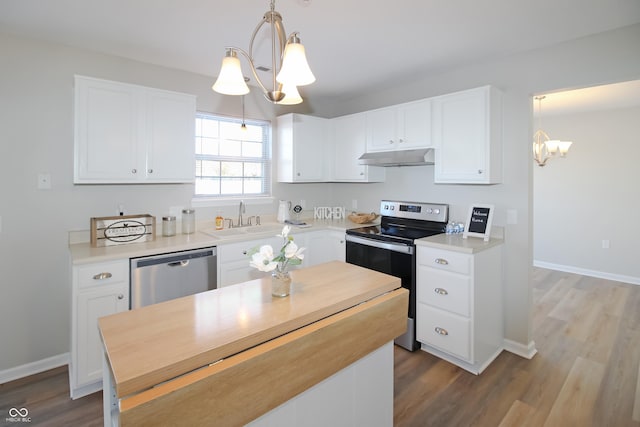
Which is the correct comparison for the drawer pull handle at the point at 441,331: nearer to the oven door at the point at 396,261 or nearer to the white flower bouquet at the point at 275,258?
the oven door at the point at 396,261

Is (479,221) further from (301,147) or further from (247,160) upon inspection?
(247,160)

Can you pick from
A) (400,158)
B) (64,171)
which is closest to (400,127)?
(400,158)

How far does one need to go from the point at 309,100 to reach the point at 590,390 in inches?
156

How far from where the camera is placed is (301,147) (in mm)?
3885

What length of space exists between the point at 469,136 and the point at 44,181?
11.5ft

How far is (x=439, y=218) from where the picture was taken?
3.35m

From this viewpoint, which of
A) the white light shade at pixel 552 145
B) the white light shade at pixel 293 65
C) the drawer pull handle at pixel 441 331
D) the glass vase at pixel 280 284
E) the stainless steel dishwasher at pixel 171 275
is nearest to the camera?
the white light shade at pixel 293 65

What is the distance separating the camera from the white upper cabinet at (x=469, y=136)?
9.08 feet

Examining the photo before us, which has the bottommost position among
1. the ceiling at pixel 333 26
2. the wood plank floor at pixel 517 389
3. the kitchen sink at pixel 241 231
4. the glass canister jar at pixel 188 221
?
the wood plank floor at pixel 517 389

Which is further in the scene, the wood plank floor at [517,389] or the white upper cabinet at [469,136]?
the white upper cabinet at [469,136]

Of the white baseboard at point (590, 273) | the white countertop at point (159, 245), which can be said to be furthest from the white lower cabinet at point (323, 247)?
the white baseboard at point (590, 273)

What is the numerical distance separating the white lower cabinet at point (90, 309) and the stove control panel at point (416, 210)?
2647 millimetres

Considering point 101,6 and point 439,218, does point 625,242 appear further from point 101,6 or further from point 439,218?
point 101,6

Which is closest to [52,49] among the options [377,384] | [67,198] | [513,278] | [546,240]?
[67,198]
